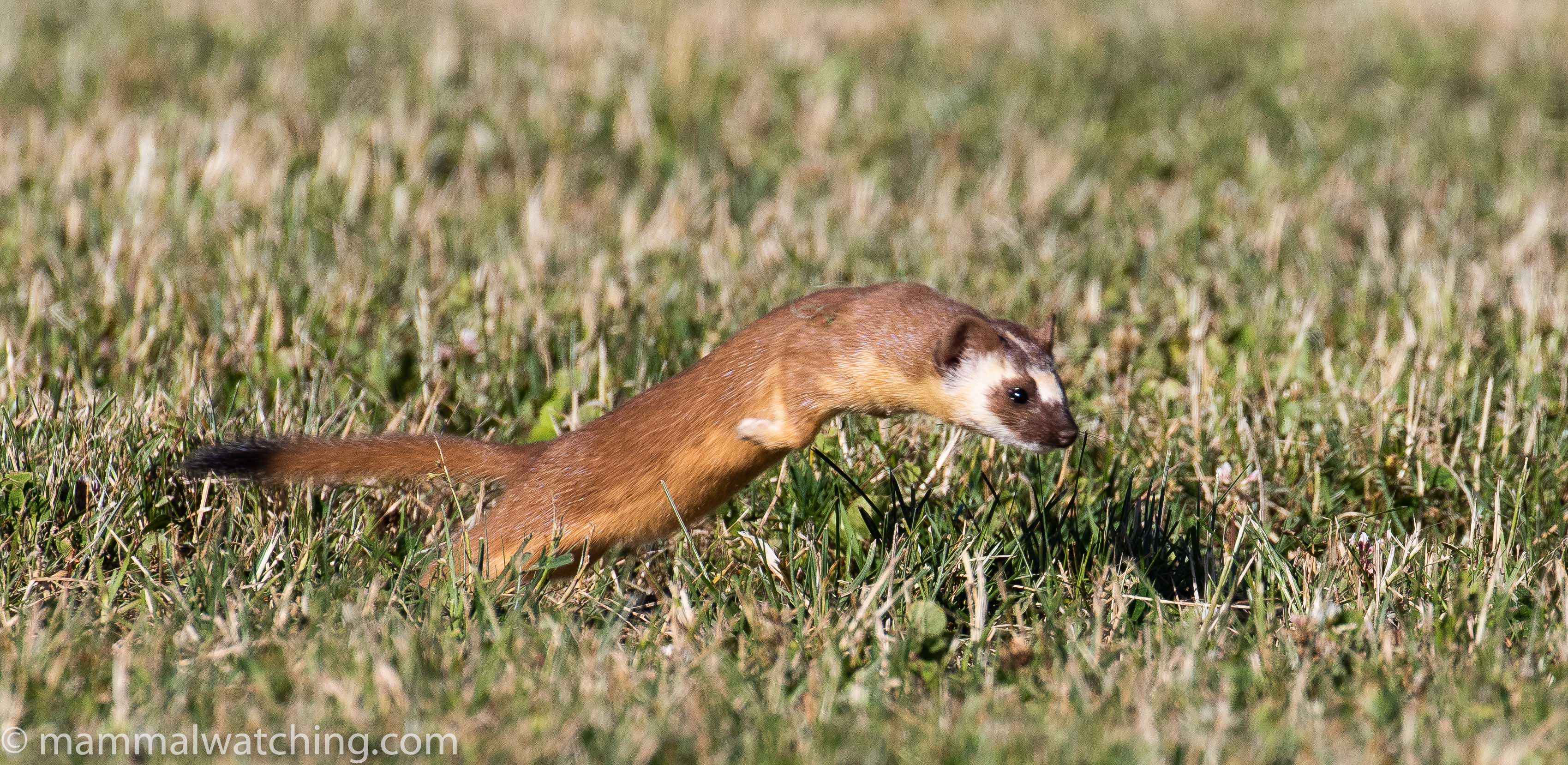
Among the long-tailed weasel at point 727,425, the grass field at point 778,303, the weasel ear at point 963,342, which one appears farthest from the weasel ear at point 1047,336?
the grass field at point 778,303

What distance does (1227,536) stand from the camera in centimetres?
397

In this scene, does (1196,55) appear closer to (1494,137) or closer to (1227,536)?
(1494,137)

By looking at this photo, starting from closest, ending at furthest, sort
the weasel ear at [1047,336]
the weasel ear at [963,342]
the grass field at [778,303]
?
the grass field at [778,303] → the weasel ear at [963,342] → the weasel ear at [1047,336]

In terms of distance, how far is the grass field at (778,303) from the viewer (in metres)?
2.98

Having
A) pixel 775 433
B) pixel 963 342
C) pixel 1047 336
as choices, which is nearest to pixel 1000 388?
pixel 963 342

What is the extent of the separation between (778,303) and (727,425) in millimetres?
2025

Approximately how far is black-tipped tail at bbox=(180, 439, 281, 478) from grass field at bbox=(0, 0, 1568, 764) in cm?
17

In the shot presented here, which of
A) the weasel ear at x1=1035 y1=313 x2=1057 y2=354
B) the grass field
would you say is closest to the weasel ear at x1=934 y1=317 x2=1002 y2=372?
the weasel ear at x1=1035 y1=313 x2=1057 y2=354

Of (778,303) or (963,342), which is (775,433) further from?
(778,303)

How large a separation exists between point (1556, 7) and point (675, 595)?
27.6 feet

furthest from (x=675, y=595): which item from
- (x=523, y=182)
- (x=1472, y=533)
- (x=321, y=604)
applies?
(x=523, y=182)

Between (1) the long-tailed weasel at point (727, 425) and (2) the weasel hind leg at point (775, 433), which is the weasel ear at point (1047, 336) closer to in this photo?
(1) the long-tailed weasel at point (727, 425)

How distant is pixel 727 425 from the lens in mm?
3301

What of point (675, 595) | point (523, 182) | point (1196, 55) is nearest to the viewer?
point (675, 595)
